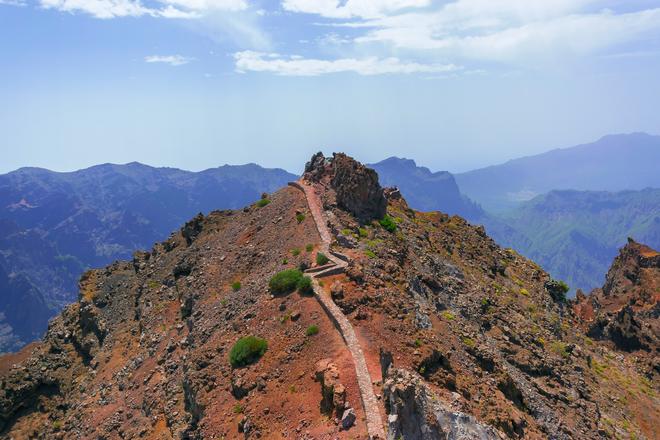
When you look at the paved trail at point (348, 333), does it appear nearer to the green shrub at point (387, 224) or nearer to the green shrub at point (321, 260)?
the green shrub at point (321, 260)

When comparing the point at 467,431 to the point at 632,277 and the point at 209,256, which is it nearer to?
the point at 209,256

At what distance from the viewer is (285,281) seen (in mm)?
41844

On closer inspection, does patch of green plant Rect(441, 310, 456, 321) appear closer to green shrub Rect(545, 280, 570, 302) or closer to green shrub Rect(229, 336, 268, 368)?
green shrub Rect(229, 336, 268, 368)

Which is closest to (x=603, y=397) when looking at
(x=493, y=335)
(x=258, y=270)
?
(x=493, y=335)

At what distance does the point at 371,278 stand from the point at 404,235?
2128 centimetres

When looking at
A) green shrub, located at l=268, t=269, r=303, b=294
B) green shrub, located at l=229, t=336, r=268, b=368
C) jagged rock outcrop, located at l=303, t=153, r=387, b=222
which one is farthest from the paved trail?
green shrub, located at l=229, t=336, r=268, b=368

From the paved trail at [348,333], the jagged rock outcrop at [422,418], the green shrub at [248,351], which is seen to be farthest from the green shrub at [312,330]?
the jagged rock outcrop at [422,418]

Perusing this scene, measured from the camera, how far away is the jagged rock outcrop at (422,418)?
2472cm

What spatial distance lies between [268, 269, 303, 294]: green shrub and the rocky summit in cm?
11

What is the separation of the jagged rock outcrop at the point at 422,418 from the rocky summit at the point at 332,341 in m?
0.09

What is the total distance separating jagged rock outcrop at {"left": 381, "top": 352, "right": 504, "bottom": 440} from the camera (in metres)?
24.7

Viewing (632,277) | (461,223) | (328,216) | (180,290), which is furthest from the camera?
(632,277)

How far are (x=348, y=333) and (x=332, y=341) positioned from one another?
1150 millimetres

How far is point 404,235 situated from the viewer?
6131 centimetres
